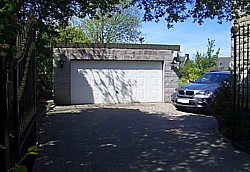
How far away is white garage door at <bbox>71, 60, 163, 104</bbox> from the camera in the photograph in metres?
14.4

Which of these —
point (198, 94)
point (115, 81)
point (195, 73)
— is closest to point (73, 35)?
point (115, 81)

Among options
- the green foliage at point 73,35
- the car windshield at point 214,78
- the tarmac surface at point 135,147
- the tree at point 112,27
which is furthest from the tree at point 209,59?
the tarmac surface at point 135,147

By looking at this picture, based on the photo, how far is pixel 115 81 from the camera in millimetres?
14891

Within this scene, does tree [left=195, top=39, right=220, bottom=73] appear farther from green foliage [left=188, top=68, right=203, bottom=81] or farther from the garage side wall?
the garage side wall

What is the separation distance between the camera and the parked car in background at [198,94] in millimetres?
11156

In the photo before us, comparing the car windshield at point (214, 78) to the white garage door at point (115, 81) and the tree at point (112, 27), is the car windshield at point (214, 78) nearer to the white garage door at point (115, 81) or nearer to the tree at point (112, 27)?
the white garage door at point (115, 81)

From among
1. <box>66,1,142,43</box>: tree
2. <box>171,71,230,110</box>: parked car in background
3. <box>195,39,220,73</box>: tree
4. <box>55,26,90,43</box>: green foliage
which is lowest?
<box>171,71,230,110</box>: parked car in background

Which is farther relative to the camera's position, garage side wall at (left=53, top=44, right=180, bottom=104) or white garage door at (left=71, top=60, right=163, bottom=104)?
white garage door at (left=71, top=60, right=163, bottom=104)

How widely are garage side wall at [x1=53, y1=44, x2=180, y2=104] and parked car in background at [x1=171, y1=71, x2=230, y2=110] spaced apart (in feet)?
9.69

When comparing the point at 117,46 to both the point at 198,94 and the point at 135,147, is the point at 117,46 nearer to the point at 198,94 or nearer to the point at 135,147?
the point at 198,94

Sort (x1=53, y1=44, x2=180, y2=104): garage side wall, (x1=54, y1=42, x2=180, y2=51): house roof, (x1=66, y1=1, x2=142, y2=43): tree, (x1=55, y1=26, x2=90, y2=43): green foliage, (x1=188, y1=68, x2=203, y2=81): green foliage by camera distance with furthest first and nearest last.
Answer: (x1=188, y1=68, x2=203, y2=81): green foliage, (x1=66, y1=1, x2=142, y2=43): tree, (x1=55, y1=26, x2=90, y2=43): green foliage, (x1=54, y1=42, x2=180, y2=51): house roof, (x1=53, y1=44, x2=180, y2=104): garage side wall

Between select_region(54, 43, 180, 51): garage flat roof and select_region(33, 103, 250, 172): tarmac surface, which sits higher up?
select_region(54, 43, 180, 51): garage flat roof

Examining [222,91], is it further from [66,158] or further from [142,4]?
[66,158]

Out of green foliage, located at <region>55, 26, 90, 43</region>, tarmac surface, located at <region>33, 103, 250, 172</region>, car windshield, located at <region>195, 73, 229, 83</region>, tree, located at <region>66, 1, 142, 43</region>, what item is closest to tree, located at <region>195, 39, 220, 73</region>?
tree, located at <region>66, 1, 142, 43</region>
